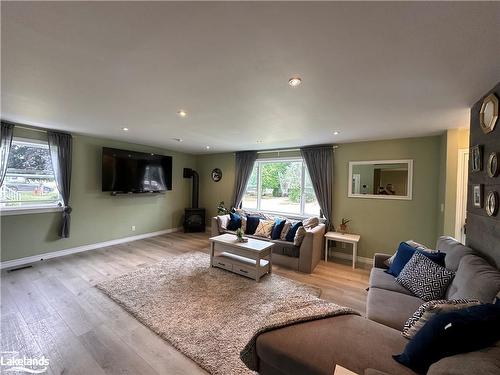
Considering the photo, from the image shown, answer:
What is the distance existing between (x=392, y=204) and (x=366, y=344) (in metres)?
3.33

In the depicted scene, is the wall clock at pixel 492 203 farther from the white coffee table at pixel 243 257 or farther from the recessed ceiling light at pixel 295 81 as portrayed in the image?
the white coffee table at pixel 243 257

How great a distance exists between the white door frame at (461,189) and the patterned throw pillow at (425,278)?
57.6 inches

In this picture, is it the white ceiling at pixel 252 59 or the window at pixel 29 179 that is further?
the window at pixel 29 179

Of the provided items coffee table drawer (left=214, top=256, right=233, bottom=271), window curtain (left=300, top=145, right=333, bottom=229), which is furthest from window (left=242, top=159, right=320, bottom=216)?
coffee table drawer (left=214, top=256, right=233, bottom=271)

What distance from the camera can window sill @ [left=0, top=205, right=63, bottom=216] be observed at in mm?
3357

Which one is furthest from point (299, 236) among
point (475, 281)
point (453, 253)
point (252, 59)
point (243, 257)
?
point (252, 59)

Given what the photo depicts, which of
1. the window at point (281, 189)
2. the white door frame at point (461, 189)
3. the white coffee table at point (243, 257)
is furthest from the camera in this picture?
the window at point (281, 189)

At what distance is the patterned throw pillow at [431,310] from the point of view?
1190mm

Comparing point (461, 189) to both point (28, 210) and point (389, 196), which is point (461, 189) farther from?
point (28, 210)

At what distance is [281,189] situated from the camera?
5.21 metres

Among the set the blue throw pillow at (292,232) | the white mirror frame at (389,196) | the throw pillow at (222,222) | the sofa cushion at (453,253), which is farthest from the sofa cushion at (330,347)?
the throw pillow at (222,222)

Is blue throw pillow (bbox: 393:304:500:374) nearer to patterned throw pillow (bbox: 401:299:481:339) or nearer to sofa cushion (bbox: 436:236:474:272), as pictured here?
patterned throw pillow (bbox: 401:299:481:339)

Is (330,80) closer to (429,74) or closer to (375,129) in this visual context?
(429,74)

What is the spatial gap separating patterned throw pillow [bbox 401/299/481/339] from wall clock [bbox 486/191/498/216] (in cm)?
94
